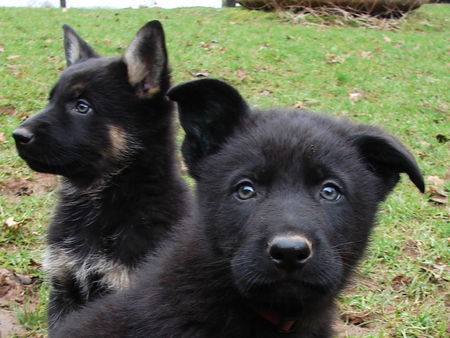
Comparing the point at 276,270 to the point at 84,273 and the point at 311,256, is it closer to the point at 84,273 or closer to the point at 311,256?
the point at 311,256

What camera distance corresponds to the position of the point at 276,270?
2.61 meters

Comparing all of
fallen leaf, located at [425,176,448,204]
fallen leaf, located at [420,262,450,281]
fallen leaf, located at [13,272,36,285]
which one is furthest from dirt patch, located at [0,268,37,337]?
fallen leaf, located at [425,176,448,204]

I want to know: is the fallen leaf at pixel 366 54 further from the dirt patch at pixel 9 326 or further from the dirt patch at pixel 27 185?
the dirt patch at pixel 9 326

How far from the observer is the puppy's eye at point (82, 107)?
4.62 m

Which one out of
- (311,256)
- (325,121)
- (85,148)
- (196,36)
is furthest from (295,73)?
(311,256)

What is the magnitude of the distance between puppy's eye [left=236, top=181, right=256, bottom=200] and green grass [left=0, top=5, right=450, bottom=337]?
962mm

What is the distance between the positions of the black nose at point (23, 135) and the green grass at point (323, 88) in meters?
1.32

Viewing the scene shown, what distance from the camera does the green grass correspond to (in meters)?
4.88

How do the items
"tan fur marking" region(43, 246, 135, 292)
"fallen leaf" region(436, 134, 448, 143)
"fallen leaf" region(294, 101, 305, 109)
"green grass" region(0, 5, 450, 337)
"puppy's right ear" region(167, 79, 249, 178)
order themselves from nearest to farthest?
"puppy's right ear" region(167, 79, 249, 178)
"tan fur marking" region(43, 246, 135, 292)
"green grass" region(0, 5, 450, 337)
"fallen leaf" region(436, 134, 448, 143)
"fallen leaf" region(294, 101, 305, 109)

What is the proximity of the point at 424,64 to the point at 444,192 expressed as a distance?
284 inches

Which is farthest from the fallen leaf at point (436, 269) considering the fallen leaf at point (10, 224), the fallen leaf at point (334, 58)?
the fallen leaf at point (334, 58)

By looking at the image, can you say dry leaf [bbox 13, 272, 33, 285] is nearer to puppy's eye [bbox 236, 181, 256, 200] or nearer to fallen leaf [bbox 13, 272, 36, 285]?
fallen leaf [bbox 13, 272, 36, 285]

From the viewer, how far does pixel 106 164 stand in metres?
4.66

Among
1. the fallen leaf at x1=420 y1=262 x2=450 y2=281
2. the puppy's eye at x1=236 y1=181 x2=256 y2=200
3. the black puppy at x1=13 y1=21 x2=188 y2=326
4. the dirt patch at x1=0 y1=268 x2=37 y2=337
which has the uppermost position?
the puppy's eye at x1=236 y1=181 x2=256 y2=200
